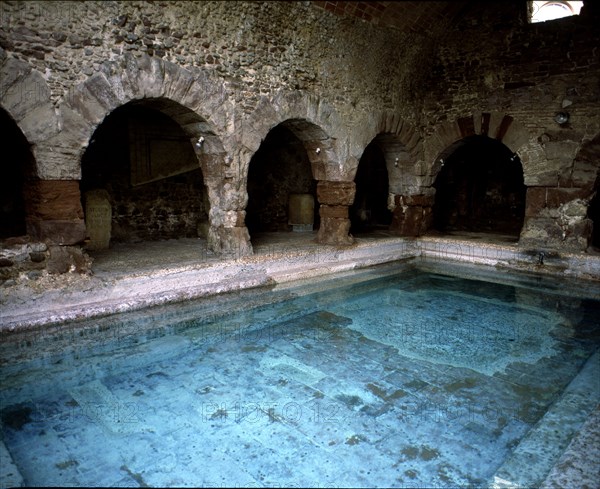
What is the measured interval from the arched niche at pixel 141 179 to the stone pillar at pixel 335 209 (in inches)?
79.9

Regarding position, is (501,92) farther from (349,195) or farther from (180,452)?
(180,452)

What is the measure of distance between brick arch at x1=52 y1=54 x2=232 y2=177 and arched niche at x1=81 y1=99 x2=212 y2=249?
0.67 metres

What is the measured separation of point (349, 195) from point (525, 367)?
4.31 metres

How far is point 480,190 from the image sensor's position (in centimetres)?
1108

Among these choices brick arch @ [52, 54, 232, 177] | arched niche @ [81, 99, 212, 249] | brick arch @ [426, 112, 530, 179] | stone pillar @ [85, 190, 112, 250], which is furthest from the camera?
brick arch @ [426, 112, 530, 179]

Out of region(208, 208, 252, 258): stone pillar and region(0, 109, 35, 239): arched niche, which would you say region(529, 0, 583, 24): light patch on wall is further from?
region(0, 109, 35, 239): arched niche

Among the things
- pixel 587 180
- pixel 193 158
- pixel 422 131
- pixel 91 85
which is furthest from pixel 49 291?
pixel 587 180

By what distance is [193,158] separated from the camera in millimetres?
7715

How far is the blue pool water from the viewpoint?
250 cm

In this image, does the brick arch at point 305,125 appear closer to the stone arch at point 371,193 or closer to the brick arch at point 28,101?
the brick arch at point 28,101

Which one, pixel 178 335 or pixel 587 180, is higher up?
pixel 587 180

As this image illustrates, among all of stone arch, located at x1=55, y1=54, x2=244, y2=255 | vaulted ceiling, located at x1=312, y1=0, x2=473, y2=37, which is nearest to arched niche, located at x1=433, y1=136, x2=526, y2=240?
vaulted ceiling, located at x1=312, y1=0, x2=473, y2=37

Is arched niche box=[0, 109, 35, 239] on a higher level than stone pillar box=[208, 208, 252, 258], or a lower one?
higher

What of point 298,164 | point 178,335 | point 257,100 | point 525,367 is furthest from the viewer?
point 298,164
